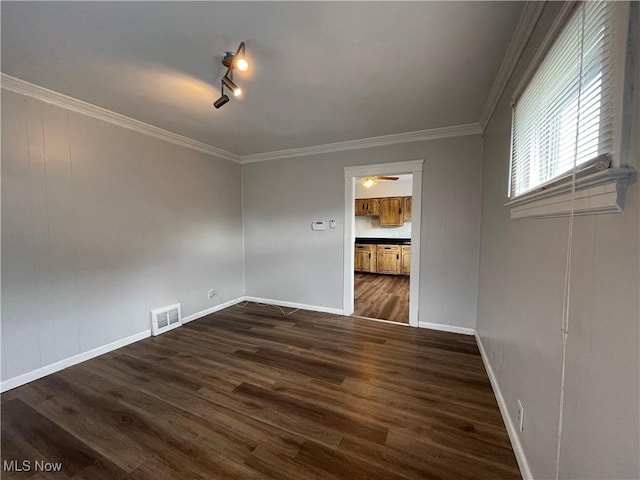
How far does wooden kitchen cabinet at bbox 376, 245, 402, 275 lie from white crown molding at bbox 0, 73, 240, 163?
4.77m

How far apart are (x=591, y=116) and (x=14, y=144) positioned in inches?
145

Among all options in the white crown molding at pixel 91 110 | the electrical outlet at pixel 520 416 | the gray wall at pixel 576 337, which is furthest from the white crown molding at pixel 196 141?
the electrical outlet at pixel 520 416

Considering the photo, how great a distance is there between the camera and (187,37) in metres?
1.61

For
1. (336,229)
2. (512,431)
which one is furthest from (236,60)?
(512,431)

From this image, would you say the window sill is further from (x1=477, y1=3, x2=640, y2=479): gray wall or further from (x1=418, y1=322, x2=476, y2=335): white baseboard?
(x1=418, y1=322, x2=476, y2=335): white baseboard

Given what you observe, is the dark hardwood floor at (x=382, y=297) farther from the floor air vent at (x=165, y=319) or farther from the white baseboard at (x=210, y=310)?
the floor air vent at (x=165, y=319)

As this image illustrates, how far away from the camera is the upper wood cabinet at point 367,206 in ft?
23.2

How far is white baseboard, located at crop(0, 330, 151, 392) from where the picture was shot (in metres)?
2.15

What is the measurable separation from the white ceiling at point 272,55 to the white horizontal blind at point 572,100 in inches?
21.9

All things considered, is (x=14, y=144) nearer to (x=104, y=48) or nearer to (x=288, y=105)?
(x=104, y=48)

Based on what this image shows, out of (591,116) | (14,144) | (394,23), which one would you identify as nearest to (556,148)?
(591,116)

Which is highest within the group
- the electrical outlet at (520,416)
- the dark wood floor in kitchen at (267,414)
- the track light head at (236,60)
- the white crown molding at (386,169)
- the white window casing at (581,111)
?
the track light head at (236,60)

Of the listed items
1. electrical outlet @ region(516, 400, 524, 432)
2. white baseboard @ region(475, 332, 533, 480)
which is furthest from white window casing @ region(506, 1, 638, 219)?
white baseboard @ region(475, 332, 533, 480)

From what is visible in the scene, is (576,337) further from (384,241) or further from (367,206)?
(367,206)
